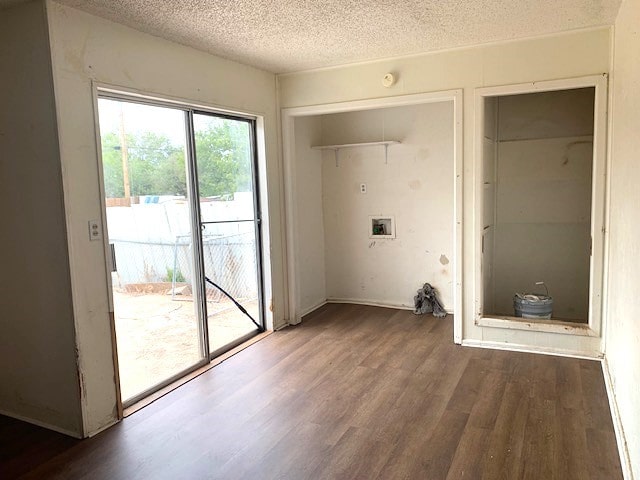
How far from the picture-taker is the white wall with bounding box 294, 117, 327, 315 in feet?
16.3

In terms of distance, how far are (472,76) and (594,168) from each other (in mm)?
1127

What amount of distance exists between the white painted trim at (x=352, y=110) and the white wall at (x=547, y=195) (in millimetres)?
846

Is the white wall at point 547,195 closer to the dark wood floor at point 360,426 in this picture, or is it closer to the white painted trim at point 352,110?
the white painted trim at point 352,110

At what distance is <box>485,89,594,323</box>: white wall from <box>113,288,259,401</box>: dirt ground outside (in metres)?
2.74

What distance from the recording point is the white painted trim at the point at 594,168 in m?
3.40

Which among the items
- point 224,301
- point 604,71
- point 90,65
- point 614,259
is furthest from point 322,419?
point 604,71

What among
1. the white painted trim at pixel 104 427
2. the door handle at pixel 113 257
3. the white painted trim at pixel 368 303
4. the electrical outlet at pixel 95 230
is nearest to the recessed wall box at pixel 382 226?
the white painted trim at pixel 368 303

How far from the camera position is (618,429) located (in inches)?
99.4

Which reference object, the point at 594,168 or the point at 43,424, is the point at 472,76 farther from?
the point at 43,424

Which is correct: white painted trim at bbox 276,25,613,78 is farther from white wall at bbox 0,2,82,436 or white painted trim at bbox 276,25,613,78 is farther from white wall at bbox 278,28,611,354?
white wall at bbox 0,2,82,436

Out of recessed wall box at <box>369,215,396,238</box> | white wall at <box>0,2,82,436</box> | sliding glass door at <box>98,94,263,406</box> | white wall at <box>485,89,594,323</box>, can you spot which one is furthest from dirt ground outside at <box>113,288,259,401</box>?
white wall at <box>485,89,594,323</box>

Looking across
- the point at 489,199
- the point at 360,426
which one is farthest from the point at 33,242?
the point at 489,199

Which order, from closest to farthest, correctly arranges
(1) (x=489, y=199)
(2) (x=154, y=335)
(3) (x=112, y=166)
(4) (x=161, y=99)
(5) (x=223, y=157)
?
1. (3) (x=112, y=166)
2. (4) (x=161, y=99)
3. (2) (x=154, y=335)
4. (5) (x=223, y=157)
5. (1) (x=489, y=199)

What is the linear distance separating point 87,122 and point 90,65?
328 mm
